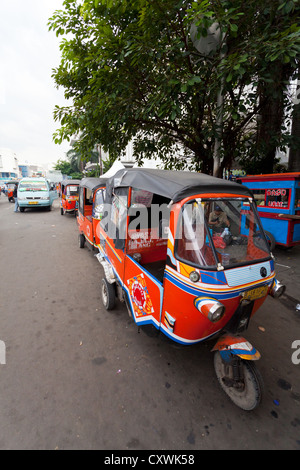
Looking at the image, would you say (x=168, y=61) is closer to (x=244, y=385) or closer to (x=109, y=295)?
(x=109, y=295)

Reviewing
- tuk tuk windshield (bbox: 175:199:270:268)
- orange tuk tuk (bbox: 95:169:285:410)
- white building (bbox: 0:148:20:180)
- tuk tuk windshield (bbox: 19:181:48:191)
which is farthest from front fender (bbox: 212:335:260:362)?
white building (bbox: 0:148:20:180)

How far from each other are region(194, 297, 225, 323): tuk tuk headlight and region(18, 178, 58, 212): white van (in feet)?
49.8

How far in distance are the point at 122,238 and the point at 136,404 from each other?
1938 millimetres

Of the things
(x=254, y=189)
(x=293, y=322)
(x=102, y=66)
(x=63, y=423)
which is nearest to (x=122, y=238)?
(x=63, y=423)

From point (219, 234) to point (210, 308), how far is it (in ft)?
3.41

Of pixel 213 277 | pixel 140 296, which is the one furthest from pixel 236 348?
pixel 140 296

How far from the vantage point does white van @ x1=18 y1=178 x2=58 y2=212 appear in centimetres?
1458

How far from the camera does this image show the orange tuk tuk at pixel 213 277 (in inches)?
82.9

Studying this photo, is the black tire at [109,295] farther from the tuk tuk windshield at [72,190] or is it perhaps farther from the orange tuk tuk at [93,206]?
the tuk tuk windshield at [72,190]

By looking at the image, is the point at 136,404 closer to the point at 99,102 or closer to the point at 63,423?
the point at 63,423

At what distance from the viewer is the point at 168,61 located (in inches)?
192

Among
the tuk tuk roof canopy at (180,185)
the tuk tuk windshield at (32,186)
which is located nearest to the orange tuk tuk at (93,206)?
the tuk tuk roof canopy at (180,185)

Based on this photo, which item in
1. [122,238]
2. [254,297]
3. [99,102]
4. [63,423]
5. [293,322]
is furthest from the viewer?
[99,102]

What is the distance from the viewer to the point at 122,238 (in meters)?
3.19
